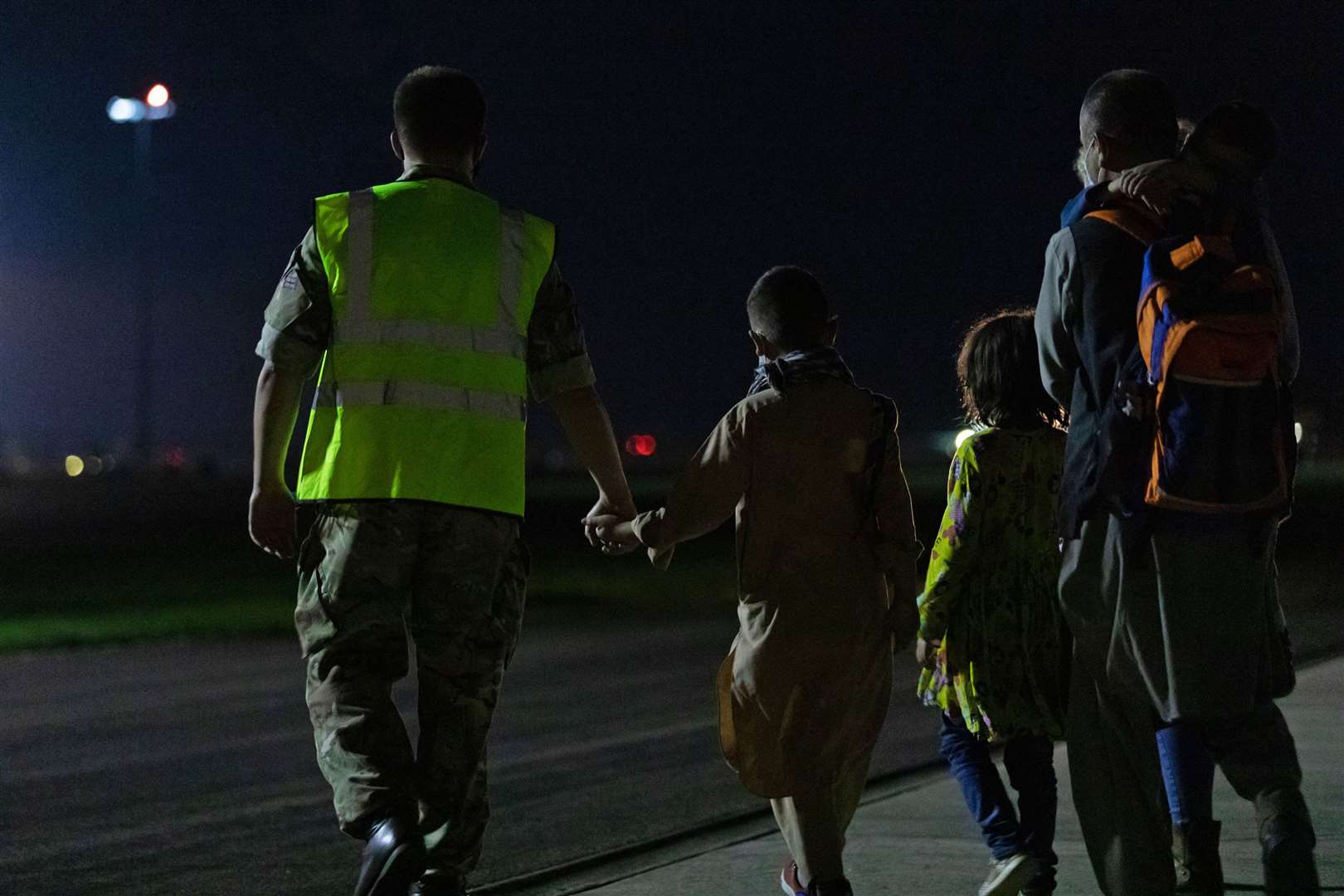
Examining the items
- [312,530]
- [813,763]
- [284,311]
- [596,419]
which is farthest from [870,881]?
[284,311]

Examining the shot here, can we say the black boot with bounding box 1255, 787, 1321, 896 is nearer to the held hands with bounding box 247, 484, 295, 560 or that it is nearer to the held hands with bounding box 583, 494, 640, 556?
the held hands with bounding box 583, 494, 640, 556

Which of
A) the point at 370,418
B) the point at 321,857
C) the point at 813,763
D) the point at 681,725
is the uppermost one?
the point at 370,418

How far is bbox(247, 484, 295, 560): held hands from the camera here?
4168mm

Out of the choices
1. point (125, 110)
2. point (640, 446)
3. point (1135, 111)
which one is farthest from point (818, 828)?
point (640, 446)

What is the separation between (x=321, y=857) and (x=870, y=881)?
184 centimetres

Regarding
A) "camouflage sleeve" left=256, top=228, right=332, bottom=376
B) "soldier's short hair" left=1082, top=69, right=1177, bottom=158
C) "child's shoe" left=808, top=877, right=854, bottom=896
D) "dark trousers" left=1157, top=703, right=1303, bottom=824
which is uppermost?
"soldier's short hair" left=1082, top=69, right=1177, bottom=158

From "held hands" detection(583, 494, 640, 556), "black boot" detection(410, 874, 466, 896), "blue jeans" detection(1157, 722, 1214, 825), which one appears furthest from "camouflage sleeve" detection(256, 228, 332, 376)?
"blue jeans" detection(1157, 722, 1214, 825)

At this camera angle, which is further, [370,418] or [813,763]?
[813,763]

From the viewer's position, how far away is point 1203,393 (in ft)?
12.2

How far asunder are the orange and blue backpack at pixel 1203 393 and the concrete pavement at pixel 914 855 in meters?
1.80

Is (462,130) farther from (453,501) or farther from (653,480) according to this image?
(653,480)

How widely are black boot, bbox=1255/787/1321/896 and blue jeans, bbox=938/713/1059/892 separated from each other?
3.73ft

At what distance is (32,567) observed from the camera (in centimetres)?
2395

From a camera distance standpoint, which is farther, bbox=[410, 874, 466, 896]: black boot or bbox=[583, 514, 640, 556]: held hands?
bbox=[583, 514, 640, 556]: held hands
